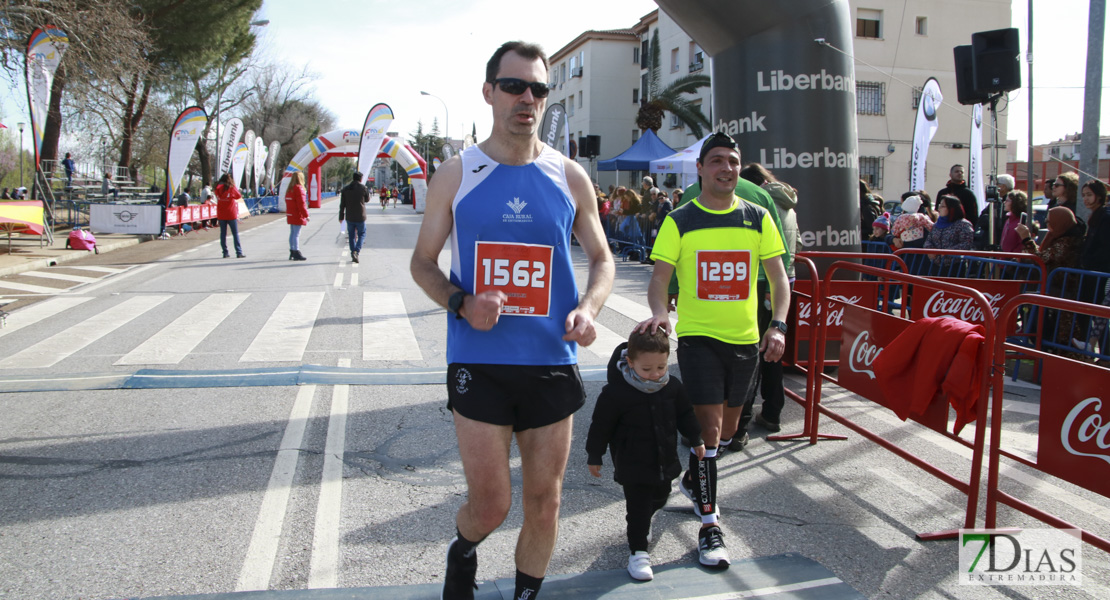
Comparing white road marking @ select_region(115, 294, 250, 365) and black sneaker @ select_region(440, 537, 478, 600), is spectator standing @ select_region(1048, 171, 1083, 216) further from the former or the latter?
white road marking @ select_region(115, 294, 250, 365)

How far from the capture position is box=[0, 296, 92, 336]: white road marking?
871 centimetres

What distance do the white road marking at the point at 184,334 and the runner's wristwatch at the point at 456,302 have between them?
18.0ft

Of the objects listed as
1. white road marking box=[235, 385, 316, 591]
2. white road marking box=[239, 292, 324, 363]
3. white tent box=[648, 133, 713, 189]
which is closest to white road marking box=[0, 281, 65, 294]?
white road marking box=[239, 292, 324, 363]

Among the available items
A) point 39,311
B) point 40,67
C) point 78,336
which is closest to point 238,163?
point 40,67

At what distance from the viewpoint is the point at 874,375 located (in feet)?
15.2

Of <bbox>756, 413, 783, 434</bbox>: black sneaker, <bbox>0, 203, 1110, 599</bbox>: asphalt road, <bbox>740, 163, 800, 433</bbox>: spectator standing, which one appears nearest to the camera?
<bbox>0, 203, 1110, 599</bbox>: asphalt road

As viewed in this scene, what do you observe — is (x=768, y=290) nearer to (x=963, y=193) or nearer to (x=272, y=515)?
(x=272, y=515)

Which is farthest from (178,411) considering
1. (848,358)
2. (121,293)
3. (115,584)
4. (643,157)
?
(643,157)

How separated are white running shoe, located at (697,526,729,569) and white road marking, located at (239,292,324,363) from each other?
484 cm

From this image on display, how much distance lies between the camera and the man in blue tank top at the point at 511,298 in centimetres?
252

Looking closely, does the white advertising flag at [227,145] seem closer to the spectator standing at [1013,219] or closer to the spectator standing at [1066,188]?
the spectator standing at [1013,219]

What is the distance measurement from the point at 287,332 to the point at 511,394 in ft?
21.5

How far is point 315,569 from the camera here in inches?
130

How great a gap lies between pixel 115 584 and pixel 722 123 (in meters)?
6.09
